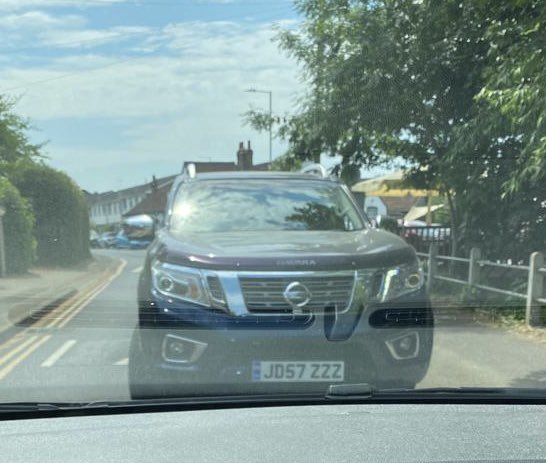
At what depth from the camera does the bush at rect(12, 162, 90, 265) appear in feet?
43.7

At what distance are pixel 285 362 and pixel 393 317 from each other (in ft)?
2.72

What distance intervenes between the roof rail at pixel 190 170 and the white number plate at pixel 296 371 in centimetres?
266

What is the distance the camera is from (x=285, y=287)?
4754mm

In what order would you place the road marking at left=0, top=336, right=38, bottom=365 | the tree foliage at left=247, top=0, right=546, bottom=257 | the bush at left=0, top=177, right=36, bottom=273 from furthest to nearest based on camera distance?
1. the bush at left=0, top=177, right=36, bottom=273
2. the tree foliage at left=247, top=0, right=546, bottom=257
3. the road marking at left=0, top=336, right=38, bottom=365

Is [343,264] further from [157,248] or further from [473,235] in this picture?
[473,235]

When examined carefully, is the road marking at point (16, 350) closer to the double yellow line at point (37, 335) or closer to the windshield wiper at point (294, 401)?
the double yellow line at point (37, 335)

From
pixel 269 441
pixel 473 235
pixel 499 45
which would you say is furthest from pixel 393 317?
pixel 473 235

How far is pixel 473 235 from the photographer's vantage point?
12.5m

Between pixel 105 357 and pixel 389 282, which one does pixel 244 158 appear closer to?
pixel 105 357

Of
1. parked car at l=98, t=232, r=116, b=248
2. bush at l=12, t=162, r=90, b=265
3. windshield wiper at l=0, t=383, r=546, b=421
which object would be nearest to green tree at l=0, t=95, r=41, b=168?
bush at l=12, t=162, r=90, b=265

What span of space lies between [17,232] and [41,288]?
4.25 metres

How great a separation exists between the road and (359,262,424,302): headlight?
95 centimetres

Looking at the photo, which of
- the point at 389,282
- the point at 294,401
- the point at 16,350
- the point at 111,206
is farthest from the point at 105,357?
the point at 111,206

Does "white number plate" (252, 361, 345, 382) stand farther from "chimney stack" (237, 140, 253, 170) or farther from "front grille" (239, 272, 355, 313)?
"chimney stack" (237, 140, 253, 170)
